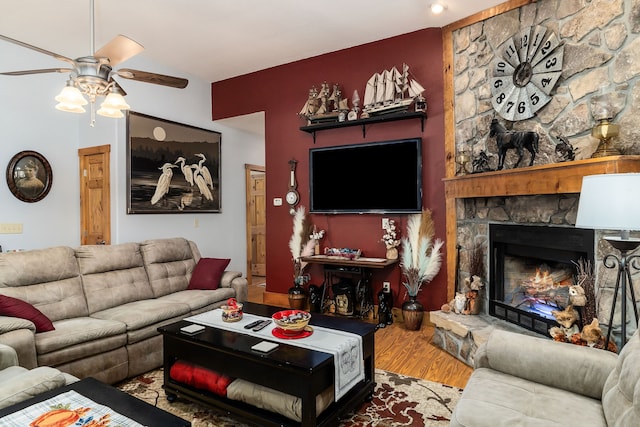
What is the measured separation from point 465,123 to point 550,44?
3.15ft

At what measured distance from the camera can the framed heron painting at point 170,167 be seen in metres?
4.62

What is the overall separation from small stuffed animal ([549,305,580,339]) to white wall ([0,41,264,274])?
4.33m

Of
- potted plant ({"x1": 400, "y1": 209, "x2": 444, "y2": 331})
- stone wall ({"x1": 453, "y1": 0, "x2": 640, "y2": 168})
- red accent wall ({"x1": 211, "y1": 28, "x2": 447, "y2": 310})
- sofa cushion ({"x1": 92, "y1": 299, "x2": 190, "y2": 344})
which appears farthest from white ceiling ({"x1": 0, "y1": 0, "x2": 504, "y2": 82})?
sofa cushion ({"x1": 92, "y1": 299, "x2": 190, "y2": 344})

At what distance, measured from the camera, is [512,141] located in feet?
10.7

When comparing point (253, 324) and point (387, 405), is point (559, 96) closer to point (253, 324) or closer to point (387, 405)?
point (387, 405)

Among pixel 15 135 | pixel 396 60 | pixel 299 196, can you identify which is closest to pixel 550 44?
pixel 396 60

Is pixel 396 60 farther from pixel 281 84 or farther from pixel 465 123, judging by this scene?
pixel 281 84

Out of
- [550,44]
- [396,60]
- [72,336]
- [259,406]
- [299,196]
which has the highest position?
[396,60]

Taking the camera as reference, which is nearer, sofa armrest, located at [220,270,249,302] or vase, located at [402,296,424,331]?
vase, located at [402,296,424,331]

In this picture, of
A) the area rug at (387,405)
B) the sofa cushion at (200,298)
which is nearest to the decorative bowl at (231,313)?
the area rug at (387,405)

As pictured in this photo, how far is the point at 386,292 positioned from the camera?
4.23 m

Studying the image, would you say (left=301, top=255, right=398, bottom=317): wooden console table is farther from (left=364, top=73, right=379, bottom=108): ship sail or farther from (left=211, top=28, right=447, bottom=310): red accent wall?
(left=364, top=73, right=379, bottom=108): ship sail

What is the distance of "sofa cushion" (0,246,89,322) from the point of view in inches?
115

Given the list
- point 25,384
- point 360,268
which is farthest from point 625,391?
point 360,268
